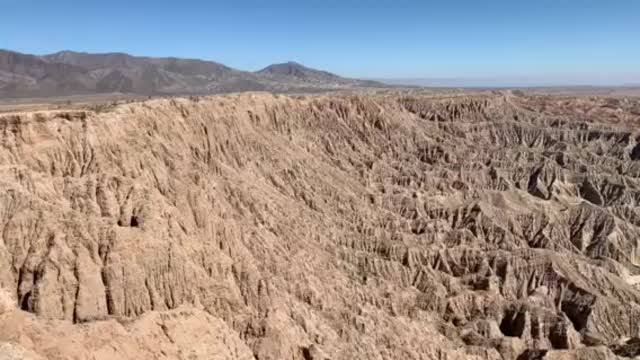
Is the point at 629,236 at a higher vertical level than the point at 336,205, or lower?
lower

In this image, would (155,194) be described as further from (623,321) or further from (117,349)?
(623,321)

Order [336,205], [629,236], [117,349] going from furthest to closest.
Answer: [629,236], [336,205], [117,349]

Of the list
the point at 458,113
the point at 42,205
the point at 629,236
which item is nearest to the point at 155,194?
the point at 42,205

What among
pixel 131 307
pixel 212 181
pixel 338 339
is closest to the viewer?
pixel 131 307

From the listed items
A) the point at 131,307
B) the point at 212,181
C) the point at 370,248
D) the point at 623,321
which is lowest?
the point at 623,321

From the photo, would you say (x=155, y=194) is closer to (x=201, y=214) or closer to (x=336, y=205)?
(x=201, y=214)

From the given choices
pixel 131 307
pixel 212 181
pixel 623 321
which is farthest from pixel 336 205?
pixel 131 307

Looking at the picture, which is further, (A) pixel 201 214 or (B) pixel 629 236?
(B) pixel 629 236
